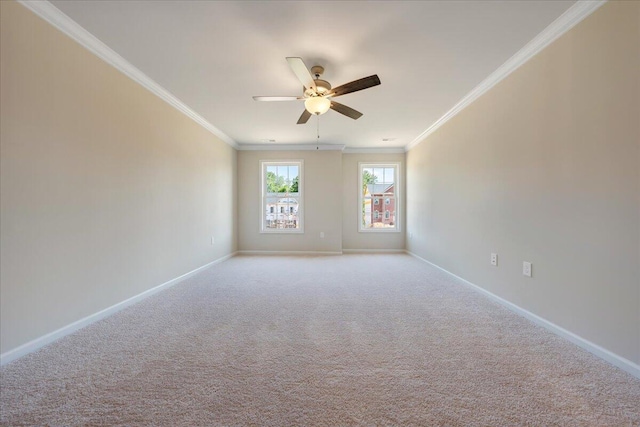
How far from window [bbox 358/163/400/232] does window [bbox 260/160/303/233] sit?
5.15 ft

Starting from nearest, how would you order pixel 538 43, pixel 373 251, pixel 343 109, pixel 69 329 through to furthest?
pixel 69 329 → pixel 538 43 → pixel 343 109 → pixel 373 251

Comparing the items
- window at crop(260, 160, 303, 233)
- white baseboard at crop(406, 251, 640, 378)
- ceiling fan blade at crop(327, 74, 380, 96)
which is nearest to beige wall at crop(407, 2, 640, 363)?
white baseboard at crop(406, 251, 640, 378)

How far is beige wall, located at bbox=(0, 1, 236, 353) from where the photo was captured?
5.49 ft

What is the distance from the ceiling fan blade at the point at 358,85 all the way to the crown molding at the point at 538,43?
4.33ft

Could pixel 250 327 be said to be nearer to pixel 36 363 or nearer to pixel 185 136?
pixel 36 363

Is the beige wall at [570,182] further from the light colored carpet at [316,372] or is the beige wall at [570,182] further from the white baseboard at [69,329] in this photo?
the white baseboard at [69,329]

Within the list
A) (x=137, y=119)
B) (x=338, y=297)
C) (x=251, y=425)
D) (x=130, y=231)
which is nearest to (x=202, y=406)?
(x=251, y=425)

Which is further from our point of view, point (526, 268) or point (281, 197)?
point (281, 197)

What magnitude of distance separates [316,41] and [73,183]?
2.30m

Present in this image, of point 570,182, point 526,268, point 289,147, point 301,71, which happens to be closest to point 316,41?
point 301,71

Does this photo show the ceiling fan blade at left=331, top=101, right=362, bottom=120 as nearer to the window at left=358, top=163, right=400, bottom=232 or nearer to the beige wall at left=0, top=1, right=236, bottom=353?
the beige wall at left=0, top=1, right=236, bottom=353

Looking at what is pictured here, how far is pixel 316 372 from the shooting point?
1554 millimetres

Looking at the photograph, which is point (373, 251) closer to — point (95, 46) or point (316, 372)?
point (316, 372)

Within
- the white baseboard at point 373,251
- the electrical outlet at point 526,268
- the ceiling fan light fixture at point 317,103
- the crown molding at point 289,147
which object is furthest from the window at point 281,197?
the electrical outlet at point 526,268
